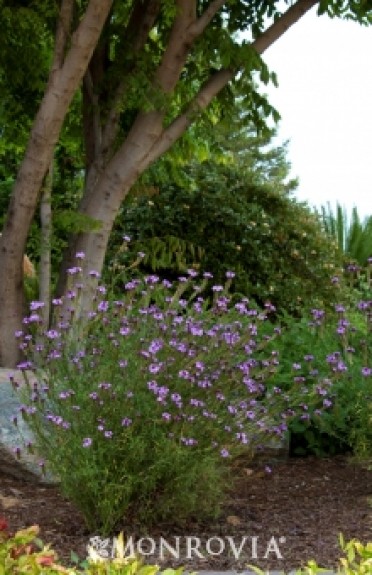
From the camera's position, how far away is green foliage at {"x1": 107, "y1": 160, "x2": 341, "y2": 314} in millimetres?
12375

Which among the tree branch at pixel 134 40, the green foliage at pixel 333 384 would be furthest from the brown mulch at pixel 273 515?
the tree branch at pixel 134 40

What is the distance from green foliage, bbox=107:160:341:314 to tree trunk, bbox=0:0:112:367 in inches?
173

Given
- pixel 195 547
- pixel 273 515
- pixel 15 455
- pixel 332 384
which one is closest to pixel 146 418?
pixel 195 547

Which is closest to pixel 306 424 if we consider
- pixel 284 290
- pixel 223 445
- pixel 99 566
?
pixel 223 445

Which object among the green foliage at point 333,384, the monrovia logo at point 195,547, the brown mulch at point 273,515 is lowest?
the monrovia logo at point 195,547

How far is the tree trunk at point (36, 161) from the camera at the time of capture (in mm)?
7445

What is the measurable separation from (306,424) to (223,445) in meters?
1.89

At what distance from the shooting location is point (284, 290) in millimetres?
12336

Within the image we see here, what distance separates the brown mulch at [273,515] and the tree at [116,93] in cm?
212

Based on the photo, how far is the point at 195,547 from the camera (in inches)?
188

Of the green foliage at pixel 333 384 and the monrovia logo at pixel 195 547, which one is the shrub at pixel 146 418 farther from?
the green foliage at pixel 333 384

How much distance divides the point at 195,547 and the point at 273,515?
2.72 ft

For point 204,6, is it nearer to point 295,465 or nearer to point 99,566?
point 295,465

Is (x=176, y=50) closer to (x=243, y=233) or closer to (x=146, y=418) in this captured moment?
(x=146, y=418)
